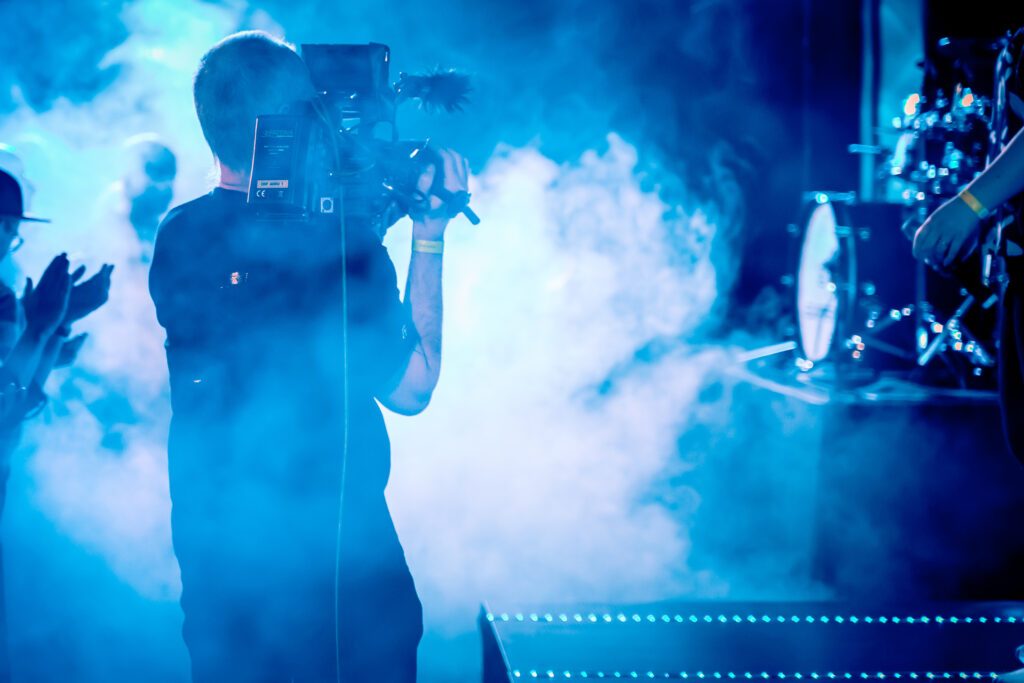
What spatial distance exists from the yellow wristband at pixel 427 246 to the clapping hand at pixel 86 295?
96 centimetres

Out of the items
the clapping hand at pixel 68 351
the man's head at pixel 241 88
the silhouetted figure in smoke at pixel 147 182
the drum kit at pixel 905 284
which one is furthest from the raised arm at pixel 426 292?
the drum kit at pixel 905 284

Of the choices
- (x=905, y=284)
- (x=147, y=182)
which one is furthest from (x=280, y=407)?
(x=905, y=284)

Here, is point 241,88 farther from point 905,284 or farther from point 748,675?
point 905,284

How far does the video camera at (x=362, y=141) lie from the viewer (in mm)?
1218

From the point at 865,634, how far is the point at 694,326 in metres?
2.65

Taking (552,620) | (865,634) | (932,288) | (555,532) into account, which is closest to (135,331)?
(555,532)

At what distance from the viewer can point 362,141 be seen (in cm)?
131

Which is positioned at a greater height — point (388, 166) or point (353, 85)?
point (353, 85)

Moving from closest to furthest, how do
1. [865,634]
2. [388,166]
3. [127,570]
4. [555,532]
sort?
[388,166] → [865,634] → [127,570] → [555,532]

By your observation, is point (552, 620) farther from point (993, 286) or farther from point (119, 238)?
point (119, 238)

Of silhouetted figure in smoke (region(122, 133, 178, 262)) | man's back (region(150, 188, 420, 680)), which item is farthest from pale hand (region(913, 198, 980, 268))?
silhouetted figure in smoke (region(122, 133, 178, 262))

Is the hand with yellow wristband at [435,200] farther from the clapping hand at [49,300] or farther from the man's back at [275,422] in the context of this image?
the clapping hand at [49,300]

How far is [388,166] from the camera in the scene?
4.25 feet

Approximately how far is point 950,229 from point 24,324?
69.8 inches
